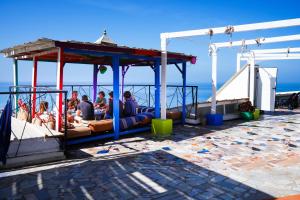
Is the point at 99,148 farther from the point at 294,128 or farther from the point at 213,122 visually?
the point at 294,128

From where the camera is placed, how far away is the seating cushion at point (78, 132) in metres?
7.39

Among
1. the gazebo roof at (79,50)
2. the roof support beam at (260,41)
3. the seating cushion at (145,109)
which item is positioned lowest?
the seating cushion at (145,109)

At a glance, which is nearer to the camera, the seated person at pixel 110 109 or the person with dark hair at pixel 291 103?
the seated person at pixel 110 109

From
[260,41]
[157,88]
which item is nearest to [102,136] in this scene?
[157,88]

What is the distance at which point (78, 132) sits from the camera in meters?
7.59

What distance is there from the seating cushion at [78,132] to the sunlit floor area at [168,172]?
356 millimetres

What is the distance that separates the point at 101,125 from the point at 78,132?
807 mm

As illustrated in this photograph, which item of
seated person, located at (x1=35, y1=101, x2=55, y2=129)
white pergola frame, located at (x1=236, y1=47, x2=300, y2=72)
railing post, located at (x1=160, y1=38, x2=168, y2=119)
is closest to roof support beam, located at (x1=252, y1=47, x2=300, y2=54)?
white pergola frame, located at (x1=236, y1=47, x2=300, y2=72)

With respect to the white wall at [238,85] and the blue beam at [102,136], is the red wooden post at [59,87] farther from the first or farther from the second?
the white wall at [238,85]

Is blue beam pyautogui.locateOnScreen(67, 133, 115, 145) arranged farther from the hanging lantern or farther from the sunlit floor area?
the hanging lantern

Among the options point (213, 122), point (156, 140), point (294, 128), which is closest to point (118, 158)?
point (156, 140)

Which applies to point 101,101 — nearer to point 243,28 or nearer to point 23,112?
point 23,112

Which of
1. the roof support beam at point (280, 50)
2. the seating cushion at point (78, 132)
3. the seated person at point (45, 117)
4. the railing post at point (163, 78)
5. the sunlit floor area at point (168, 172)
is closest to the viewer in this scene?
the sunlit floor area at point (168, 172)

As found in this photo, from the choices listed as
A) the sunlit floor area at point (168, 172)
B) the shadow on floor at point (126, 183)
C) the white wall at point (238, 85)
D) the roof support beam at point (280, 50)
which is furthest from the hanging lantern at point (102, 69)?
the roof support beam at point (280, 50)
